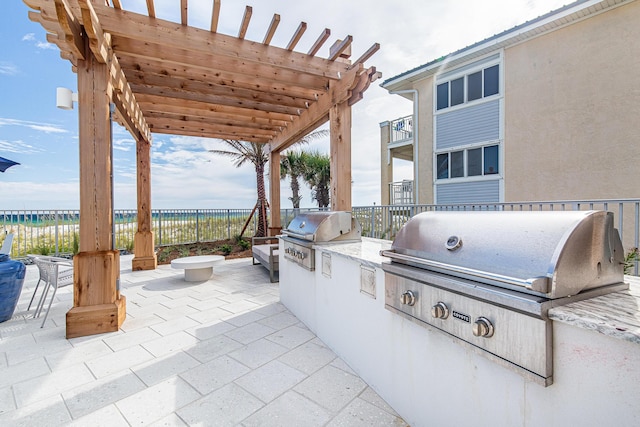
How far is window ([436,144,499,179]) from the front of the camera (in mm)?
8359

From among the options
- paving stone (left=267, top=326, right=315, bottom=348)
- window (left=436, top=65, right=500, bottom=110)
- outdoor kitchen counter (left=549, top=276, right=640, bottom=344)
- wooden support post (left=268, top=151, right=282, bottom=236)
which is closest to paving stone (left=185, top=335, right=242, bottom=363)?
paving stone (left=267, top=326, right=315, bottom=348)

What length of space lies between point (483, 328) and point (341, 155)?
3.00 m

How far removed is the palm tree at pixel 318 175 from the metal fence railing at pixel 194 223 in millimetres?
5679

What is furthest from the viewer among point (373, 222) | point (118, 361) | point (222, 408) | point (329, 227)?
point (373, 222)

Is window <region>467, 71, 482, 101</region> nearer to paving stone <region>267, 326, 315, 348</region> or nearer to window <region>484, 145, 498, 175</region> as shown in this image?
window <region>484, 145, 498, 175</region>

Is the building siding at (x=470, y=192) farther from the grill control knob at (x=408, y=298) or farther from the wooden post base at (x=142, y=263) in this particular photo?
the wooden post base at (x=142, y=263)

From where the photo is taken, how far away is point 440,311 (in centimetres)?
130

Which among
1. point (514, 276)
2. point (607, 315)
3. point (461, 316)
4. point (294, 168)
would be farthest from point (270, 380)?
point (294, 168)

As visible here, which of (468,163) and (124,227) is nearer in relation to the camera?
(124,227)

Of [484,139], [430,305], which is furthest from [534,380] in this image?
[484,139]

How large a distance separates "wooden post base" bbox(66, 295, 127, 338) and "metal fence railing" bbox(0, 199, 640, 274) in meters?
1.20

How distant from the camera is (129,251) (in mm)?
7926

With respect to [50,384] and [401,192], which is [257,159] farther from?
[50,384]

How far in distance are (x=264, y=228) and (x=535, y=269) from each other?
28.1 feet
